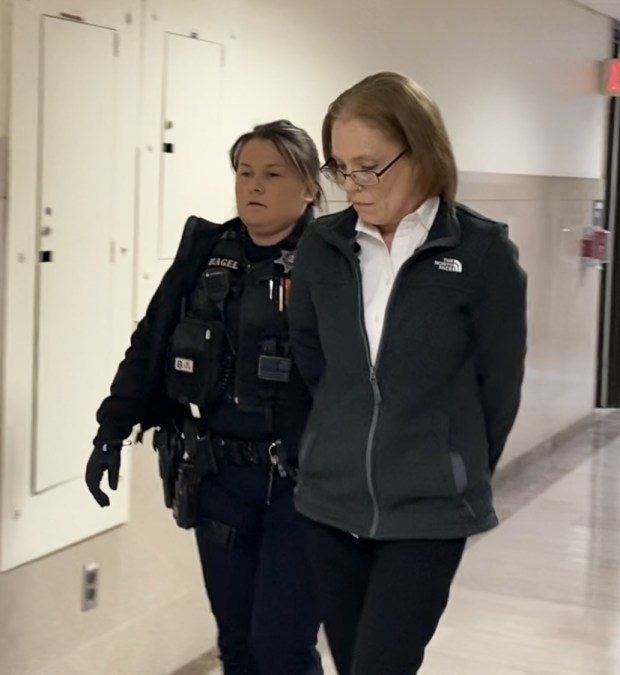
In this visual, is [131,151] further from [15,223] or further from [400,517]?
[400,517]

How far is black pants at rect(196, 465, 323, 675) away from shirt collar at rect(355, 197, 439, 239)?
667mm

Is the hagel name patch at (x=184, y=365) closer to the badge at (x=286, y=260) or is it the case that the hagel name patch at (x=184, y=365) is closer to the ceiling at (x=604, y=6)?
the badge at (x=286, y=260)

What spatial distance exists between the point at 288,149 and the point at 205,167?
3.38 feet

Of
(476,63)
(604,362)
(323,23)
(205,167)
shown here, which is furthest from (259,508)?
(604,362)

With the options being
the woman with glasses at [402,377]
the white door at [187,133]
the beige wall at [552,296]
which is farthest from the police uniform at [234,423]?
the beige wall at [552,296]

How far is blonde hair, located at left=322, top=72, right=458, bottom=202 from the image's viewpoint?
8.02 ft

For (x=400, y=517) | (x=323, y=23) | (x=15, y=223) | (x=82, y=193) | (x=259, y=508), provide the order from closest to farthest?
(x=400, y=517), (x=259, y=508), (x=15, y=223), (x=82, y=193), (x=323, y=23)

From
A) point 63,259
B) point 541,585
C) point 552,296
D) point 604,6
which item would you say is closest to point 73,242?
point 63,259

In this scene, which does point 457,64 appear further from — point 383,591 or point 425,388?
point 383,591

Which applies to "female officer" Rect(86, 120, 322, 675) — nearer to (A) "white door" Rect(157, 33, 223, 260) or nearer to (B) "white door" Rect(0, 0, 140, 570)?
(B) "white door" Rect(0, 0, 140, 570)

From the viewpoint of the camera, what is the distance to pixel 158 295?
304cm

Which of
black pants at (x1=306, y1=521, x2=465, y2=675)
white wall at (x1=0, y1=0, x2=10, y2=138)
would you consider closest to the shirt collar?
black pants at (x1=306, y1=521, x2=465, y2=675)

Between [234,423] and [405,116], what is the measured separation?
33.7 inches

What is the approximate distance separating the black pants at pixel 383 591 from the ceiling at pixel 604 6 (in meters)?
6.02
